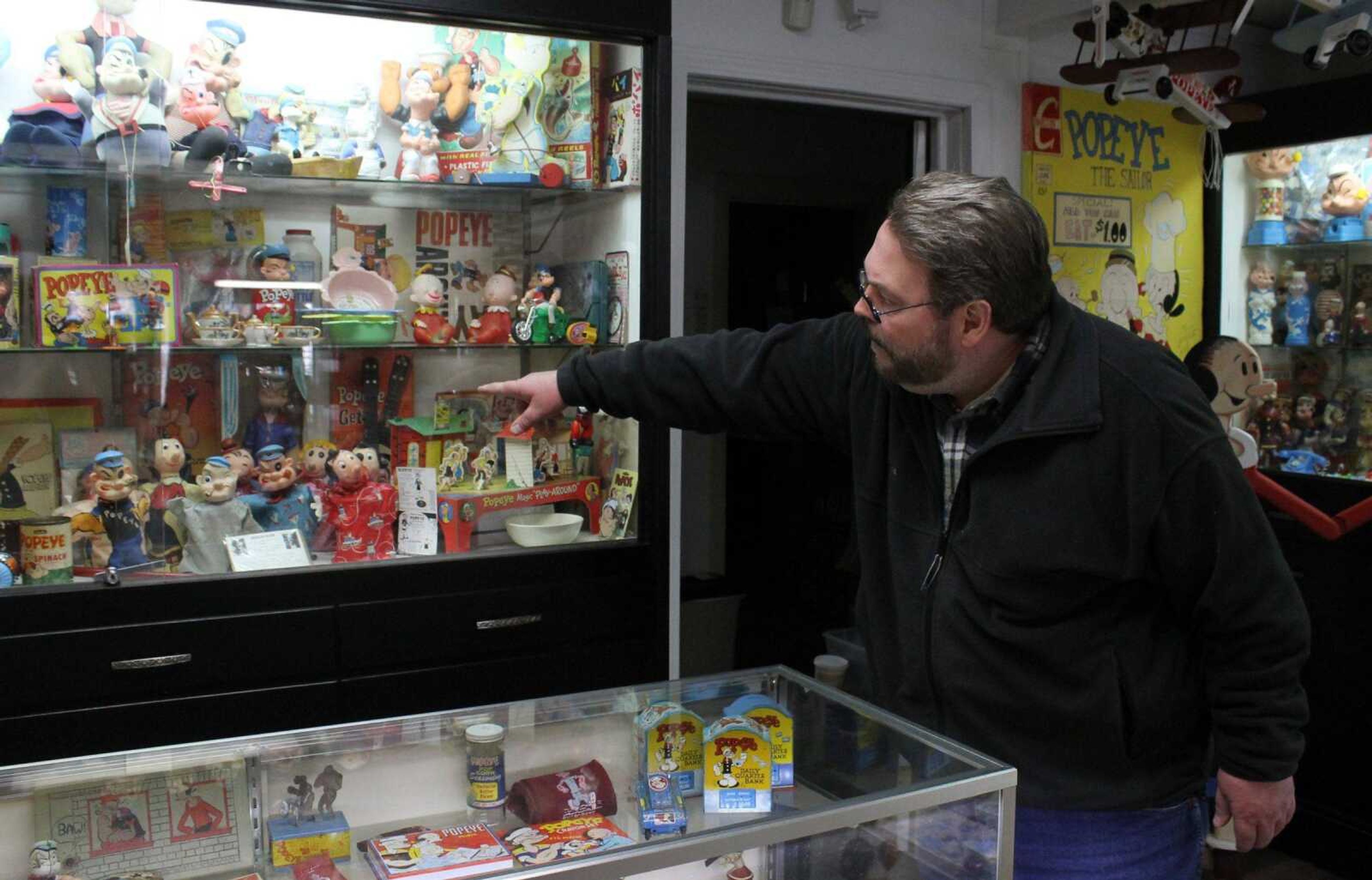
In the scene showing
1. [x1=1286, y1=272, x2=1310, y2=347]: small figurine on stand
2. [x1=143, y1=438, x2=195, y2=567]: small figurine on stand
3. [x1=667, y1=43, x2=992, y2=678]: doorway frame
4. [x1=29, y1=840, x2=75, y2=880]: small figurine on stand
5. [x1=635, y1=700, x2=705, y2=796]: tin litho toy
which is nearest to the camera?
Answer: [x1=29, y1=840, x2=75, y2=880]: small figurine on stand

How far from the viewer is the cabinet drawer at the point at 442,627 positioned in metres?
2.63

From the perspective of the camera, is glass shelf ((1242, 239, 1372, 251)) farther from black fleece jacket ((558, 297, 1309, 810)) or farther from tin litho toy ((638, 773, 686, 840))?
tin litho toy ((638, 773, 686, 840))

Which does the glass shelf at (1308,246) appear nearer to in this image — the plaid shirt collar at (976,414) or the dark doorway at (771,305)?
the dark doorway at (771,305)

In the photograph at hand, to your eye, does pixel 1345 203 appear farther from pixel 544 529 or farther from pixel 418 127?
pixel 418 127

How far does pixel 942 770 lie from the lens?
151 cm

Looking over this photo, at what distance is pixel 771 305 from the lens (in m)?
4.96

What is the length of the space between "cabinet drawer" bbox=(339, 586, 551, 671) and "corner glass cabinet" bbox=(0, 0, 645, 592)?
0.46ft

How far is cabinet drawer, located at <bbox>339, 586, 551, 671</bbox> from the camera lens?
263 centimetres

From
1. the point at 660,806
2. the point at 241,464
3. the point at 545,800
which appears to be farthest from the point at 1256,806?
the point at 241,464

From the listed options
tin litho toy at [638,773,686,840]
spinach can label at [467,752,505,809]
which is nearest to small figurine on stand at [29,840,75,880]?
spinach can label at [467,752,505,809]

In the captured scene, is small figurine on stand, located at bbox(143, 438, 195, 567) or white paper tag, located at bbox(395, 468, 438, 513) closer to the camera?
small figurine on stand, located at bbox(143, 438, 195, 567)

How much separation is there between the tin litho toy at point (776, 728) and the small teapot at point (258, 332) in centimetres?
153

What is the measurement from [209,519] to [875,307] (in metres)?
1.61

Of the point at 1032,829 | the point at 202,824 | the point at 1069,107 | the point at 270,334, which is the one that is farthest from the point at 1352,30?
the point at 202,824
